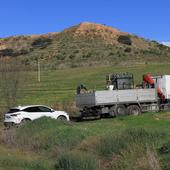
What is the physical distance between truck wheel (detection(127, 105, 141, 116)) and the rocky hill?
61.2 meters

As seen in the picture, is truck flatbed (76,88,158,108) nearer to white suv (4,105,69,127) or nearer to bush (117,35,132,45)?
white suv (4,105,69,127)

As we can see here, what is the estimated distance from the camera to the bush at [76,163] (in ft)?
53.6

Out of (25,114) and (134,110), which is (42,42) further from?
(25,114)

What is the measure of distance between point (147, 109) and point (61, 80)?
120ft

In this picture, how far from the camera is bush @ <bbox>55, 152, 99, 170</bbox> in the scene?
16.3 meters

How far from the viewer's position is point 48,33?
148250 millimetres

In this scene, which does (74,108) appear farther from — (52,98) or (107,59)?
(107,59)

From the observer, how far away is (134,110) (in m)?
42.3

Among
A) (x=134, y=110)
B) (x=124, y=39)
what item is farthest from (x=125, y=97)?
(x=124, y=39)

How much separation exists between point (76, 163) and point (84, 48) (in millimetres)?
105745

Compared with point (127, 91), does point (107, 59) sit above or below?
above

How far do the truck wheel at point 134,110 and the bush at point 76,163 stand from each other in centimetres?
2498


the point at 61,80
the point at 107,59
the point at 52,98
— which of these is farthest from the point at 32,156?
the point at 107,59

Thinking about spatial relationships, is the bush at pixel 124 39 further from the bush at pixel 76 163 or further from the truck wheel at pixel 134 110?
the bush at pixel 76 163
